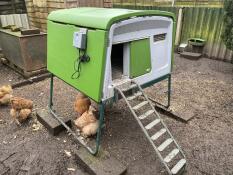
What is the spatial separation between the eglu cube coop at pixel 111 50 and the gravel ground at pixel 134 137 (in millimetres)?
441

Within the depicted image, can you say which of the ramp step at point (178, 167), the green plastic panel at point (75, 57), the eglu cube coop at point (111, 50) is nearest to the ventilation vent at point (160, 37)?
the eglu cube coop at point (111, 50)

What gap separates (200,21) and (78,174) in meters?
6.94

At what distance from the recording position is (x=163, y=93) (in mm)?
5328

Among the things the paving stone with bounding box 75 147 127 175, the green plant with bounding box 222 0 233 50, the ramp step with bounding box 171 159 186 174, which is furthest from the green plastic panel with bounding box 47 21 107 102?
the green plant with bounding box 222 0 233 50

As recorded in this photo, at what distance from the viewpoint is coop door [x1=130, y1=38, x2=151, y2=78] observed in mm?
3115

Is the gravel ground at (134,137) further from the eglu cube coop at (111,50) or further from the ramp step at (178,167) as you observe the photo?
the eglu cube coop at (111,50)

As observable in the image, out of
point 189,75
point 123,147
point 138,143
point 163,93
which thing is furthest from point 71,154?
point 189,75

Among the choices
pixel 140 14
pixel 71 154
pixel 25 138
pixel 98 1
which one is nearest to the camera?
pixel 140 14

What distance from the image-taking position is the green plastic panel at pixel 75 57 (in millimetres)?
2656

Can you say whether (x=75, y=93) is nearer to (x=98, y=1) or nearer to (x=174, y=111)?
(x=174, y=111)

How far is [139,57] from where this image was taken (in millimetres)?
3225

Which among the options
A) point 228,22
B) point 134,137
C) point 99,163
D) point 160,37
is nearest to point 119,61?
point 160,37

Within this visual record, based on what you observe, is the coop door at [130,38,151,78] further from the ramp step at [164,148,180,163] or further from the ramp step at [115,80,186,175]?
the ramp step at [164,148,180,163]

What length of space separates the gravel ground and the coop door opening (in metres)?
1.07
